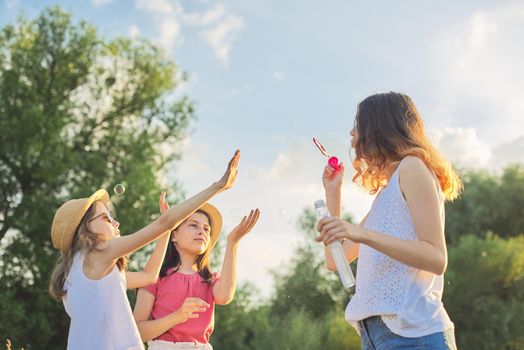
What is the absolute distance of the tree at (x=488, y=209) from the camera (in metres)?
31.1

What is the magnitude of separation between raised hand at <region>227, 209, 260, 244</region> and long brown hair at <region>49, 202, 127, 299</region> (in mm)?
672

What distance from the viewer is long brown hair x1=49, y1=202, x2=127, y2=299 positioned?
3.89 m

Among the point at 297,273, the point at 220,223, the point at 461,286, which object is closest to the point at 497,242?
the point at 461,286

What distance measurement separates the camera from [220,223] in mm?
5000

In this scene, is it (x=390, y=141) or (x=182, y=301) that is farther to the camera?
(x=182, y=301)

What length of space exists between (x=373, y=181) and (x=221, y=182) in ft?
2.69

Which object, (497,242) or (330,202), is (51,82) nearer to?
(497,242)

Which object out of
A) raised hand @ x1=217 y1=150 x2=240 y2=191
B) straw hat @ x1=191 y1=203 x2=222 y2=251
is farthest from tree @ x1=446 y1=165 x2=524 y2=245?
raised hand @ x1=217 y1=150 x2=240 y2=191

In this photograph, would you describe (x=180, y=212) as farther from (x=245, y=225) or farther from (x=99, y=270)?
(x=245, y=225)

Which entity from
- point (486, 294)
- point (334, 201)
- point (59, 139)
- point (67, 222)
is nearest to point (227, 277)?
point (67, 222)

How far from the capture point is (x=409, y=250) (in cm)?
264

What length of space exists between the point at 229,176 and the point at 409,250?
3.94 feet

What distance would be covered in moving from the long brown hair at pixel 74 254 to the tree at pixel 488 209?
2778 centimetres

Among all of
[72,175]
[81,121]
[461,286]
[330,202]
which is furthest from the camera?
[461,286]
